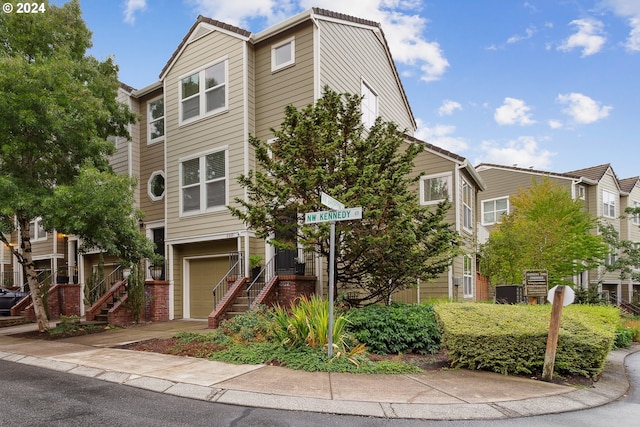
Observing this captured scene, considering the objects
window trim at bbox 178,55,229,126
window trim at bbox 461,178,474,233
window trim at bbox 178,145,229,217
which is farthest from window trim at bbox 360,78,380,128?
window trim at bbox 178,145,229,217

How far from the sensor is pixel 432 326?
27.7 ft

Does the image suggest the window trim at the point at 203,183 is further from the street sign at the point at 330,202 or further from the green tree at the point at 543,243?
the green tree at the point at 543,243

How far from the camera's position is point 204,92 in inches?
586

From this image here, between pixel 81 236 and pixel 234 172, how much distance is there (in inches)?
180

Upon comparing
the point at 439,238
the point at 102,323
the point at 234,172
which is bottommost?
the point at 102,323

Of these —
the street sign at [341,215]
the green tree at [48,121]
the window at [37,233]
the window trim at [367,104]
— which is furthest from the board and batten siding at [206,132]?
the window at [37,233]

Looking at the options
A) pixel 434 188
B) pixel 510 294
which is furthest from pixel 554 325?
pixel 434 188

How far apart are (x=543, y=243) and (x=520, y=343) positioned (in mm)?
12868

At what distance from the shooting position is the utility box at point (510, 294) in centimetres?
1435

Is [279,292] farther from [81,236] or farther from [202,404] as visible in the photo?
[202,404]

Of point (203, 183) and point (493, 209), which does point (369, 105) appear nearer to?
point (203, 183)

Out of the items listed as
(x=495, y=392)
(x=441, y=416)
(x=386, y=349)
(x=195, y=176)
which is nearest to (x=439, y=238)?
(x=386, y=349)

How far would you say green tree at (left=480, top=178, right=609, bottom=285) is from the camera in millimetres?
17953

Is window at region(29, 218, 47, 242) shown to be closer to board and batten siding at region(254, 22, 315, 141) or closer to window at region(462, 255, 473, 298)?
Answer: board and batten siding at region(254, 22, 315, 141)
